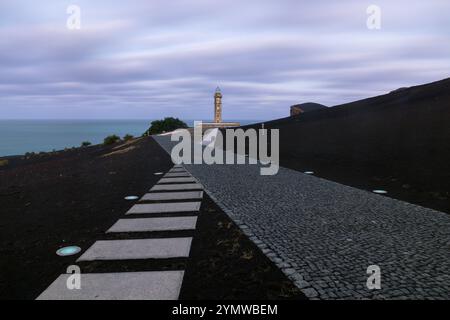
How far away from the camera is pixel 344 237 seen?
17.2ft

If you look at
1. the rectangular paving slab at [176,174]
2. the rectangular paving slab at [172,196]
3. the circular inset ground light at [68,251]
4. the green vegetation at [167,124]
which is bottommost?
the circular inset ground light at [68,251]

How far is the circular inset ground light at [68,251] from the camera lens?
16.0 ft

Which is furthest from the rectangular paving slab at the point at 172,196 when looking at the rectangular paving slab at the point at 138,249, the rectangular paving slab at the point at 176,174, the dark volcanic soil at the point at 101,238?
the rectangular paving slab at the point at 138,249

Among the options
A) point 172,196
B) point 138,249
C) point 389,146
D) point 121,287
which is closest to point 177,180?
point 172,196

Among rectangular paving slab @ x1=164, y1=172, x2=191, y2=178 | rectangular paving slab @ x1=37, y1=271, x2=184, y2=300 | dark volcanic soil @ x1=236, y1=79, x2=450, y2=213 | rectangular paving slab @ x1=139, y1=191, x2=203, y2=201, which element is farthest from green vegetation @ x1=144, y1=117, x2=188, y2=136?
rectangular paving slab @ x1=37, y1=271, x2=184, y2=300

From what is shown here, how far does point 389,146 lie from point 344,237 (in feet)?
31.5

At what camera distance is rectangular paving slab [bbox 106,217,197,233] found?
19.5 ft

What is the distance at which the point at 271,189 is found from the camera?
30.0ft

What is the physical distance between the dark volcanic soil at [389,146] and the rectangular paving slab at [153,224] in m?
5.45

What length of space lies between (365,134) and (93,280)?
1538 centimetres

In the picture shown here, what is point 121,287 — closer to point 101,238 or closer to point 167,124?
point 101,238

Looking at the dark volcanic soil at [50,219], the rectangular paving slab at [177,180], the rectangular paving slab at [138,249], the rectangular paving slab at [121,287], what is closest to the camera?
the rectangular paving slab at [121,287]

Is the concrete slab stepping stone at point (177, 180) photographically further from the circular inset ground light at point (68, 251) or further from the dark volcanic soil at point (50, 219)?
the circular inset ground light at point (68, 251)

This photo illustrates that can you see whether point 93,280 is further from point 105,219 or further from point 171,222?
point 105,219
